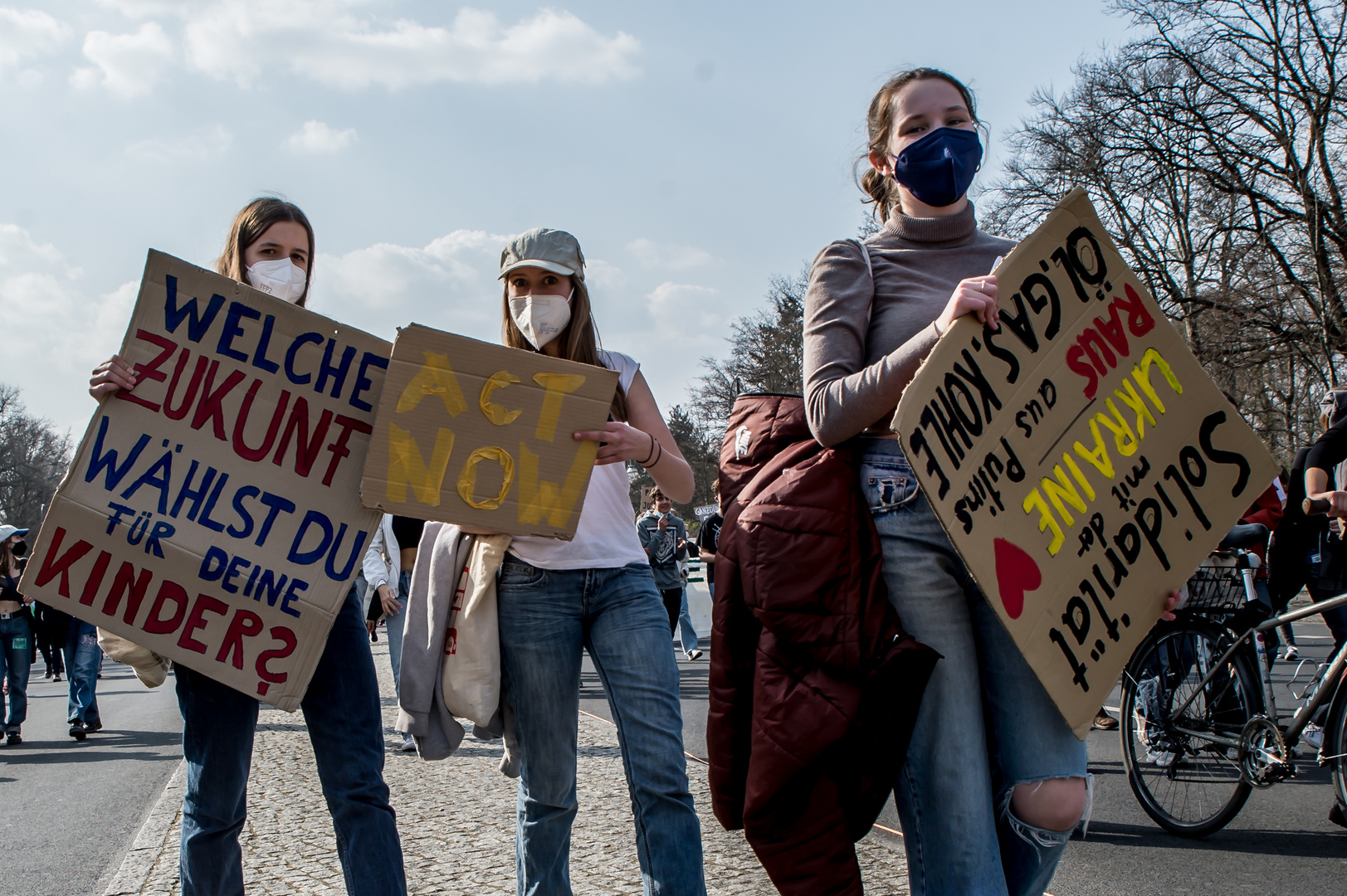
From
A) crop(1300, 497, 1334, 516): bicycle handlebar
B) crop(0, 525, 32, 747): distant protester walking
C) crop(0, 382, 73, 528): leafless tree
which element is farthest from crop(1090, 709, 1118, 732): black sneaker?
crop(0, 382, 73, 528): leafless tree

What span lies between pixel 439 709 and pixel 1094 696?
1.66 m

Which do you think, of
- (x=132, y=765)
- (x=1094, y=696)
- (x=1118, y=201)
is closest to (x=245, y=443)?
(x=1094, y=696)

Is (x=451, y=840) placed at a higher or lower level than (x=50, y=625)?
lower

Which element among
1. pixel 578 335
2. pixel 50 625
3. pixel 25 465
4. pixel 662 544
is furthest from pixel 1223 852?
pixel 25 465

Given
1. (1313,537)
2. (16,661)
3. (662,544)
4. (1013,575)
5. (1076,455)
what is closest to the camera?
(1013,575)

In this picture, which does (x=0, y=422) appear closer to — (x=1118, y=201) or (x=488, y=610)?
(x=1118, y=201)

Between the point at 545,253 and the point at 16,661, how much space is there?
30.9 feet

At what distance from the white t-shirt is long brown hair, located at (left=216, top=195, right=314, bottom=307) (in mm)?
900

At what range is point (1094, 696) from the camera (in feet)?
6.63

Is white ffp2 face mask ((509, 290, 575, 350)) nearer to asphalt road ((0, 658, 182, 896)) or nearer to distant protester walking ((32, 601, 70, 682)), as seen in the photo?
asphalt road ((0, 658, 182, 896))

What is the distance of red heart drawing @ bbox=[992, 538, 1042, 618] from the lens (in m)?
1.91

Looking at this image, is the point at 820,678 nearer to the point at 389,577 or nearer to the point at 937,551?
the point at 937,551

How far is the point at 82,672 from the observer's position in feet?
32.4

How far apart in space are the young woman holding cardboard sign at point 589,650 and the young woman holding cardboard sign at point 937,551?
27.6 inches
